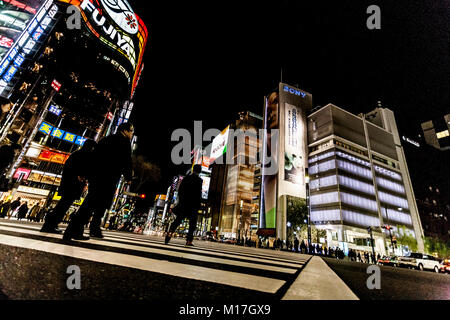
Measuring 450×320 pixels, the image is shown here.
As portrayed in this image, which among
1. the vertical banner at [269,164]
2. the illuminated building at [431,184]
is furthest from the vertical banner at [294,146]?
the illuminated building at [431,184]

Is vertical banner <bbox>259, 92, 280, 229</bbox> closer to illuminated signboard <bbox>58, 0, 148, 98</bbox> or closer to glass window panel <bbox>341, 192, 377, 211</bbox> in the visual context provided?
glass window panel <bbox>341, 192, 377, 211</bbox>

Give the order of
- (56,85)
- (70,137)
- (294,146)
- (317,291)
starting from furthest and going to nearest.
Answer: (294,146), (70,137), (56,85), (317,291)

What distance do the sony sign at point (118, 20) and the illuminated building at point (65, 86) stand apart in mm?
45

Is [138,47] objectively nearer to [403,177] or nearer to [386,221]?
[386,221]

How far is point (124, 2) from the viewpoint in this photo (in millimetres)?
19969

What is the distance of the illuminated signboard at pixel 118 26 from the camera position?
57.9 ft

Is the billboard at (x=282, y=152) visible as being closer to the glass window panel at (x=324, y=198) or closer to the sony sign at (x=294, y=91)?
the sony sign at (x=294, y=91)

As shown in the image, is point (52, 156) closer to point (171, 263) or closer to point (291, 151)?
point (171, 263)

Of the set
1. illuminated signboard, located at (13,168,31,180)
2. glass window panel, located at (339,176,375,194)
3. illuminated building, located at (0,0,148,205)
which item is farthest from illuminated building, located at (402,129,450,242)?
illuminated signboard, located at (13,168,31,180)

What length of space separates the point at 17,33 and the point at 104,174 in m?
19.4

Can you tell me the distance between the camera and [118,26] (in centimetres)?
1936

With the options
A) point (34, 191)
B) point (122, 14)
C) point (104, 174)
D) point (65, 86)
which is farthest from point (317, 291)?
point (65, 86)

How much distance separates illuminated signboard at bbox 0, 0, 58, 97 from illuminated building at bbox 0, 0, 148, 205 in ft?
0.28
